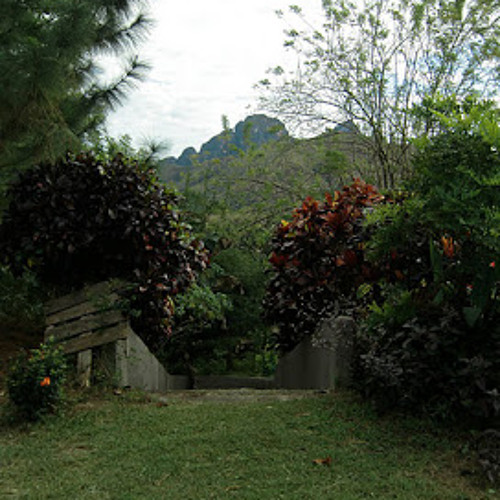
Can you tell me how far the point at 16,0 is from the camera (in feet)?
19.6

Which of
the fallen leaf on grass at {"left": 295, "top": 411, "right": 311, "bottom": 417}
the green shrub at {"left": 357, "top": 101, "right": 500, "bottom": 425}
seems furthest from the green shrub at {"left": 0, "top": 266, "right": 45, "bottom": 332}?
the green shrub at {"left": 357, "top": 101, "right": 500, "bottom": 425}

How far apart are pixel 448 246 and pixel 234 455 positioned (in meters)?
2.05

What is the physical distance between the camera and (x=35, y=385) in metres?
4.04

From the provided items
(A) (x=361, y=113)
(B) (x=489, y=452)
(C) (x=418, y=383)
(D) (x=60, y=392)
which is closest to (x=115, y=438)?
(D) (x=60, y=392)

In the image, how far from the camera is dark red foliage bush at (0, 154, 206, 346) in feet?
18.1

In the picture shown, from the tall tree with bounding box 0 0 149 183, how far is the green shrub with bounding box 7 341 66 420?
8.05 feet

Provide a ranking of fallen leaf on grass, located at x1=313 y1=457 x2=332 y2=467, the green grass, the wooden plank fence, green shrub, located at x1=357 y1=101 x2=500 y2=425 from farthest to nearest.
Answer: the wooden plank fence, green shrub, located at x1=357 y1=101 x2=500 y2=425, fallen leaf on grass, located at x1=313 y1=457 x2=332 y2=467, the green grass

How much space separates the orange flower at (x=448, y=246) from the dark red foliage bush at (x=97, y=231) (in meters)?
2.73

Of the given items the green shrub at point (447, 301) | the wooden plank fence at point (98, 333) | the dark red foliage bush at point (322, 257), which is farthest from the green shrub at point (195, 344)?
the green shrub at point (447, 301)

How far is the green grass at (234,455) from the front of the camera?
117 inches

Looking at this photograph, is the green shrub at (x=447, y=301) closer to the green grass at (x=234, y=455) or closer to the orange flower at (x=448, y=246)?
the orange flower at (x=448, y=246)

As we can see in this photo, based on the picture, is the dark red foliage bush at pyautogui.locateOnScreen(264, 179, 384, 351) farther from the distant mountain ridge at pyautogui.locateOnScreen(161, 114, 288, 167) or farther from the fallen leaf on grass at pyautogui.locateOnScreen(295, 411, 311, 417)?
the distant mountain ridge at pyautogui.locateOnScreen(161, 114, 288, 167)

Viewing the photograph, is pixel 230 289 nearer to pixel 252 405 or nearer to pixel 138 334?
pixel 138 334

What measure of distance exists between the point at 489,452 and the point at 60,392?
285 centimetres
